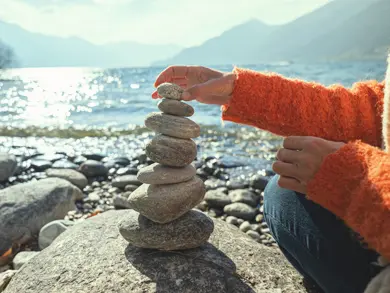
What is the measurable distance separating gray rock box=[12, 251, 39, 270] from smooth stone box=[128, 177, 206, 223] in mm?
1471

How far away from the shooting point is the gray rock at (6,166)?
6.17 meters

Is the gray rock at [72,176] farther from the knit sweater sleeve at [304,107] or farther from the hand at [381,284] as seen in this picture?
the hand at [381,284]

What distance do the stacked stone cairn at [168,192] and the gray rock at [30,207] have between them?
1866mm

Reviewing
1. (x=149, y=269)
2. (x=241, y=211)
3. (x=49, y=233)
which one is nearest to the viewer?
(x=149, y=269)

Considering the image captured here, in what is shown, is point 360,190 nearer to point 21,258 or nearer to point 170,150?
point 170,150

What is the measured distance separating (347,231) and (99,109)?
1690 centimetres

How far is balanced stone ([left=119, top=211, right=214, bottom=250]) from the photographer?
2.46 metres

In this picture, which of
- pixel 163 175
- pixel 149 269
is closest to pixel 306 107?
pixel 163 175

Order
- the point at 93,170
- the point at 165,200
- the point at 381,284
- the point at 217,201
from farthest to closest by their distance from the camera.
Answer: the point at 93,170 → the point at 217,201 → the point at 165,200 → the point at 381,284

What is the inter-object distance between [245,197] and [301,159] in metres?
3.58

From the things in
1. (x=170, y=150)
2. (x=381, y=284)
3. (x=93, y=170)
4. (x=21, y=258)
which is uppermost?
(x=170, y=150)

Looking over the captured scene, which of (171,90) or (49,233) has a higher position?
(171,90)

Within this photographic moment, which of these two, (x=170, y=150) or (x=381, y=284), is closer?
(x=381, y=284)

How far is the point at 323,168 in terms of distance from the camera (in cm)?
162
